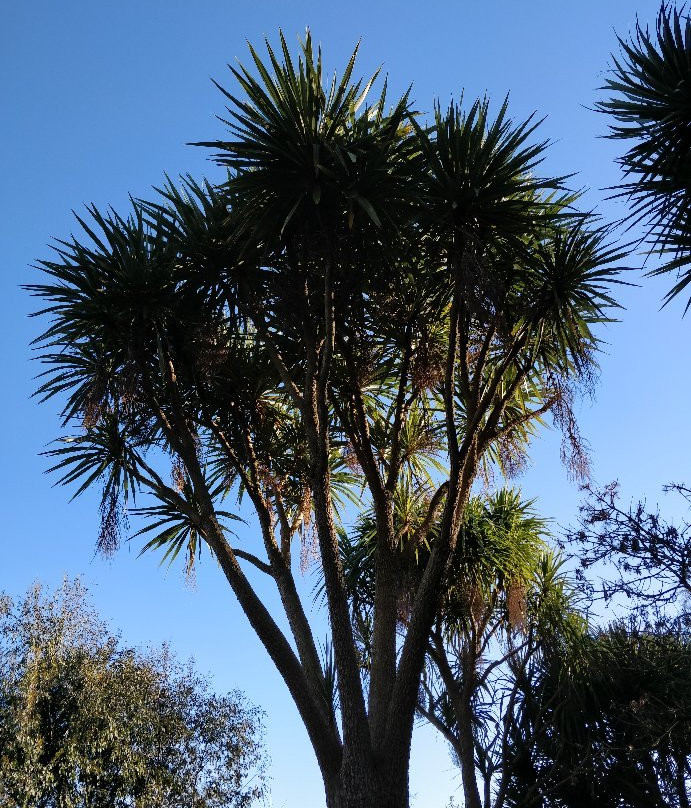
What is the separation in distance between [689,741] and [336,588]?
166 inches

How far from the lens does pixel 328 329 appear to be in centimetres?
597

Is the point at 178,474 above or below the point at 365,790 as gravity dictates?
above

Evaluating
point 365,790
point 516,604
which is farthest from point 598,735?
point 365,790

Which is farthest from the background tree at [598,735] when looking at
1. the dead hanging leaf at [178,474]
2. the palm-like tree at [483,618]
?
the dead hanging leaf at [178,474]

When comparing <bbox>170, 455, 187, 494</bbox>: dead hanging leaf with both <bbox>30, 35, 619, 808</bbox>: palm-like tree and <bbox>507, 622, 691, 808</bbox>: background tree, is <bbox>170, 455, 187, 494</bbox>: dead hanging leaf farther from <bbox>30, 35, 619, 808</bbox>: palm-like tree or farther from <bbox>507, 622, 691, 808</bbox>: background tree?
<bbox>507, 622, 691, 808</bbox>: background tree

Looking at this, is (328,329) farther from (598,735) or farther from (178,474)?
(598,735)

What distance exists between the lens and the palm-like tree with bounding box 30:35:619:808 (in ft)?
19.3

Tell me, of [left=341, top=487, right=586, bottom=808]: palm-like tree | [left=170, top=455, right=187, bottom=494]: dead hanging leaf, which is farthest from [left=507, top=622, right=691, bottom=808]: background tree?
[left=170, top=455, right=187, bottom=494]: dead hanging leaf

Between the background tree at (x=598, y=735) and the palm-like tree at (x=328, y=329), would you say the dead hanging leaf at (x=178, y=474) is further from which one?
the background tree at (x=598, y=735)

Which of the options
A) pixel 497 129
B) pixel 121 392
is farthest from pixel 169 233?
pixel 497 129

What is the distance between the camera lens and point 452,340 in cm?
614

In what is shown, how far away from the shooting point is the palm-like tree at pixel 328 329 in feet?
19.3

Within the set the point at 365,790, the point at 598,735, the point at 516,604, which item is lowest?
the point at 365,790

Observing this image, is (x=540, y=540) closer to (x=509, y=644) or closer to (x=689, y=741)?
(x=509, y=644)
